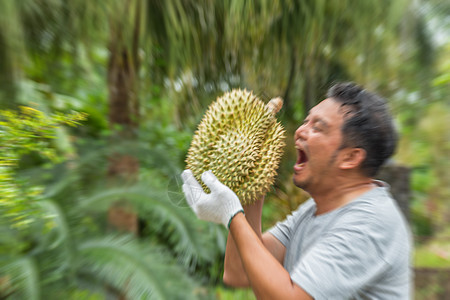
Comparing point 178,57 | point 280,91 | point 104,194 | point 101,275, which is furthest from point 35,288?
point 280,91

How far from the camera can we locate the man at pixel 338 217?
649 millimetres

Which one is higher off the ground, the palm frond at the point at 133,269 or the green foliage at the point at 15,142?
the green foliage at the point at 15,142

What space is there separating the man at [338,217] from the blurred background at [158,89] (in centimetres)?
65

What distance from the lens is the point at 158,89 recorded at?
2428 millimetres

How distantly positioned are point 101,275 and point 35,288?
1.02ft

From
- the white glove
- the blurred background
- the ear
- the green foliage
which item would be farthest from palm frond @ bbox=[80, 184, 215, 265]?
the ear

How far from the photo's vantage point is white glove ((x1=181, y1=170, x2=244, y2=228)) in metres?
0.79

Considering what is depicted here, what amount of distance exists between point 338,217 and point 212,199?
294 mm

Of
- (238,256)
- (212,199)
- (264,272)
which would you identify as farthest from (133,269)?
(264,272)

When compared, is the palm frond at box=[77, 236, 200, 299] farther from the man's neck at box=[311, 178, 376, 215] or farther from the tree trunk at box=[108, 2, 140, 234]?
the man's neck at box=[311, 178, 376, 215]

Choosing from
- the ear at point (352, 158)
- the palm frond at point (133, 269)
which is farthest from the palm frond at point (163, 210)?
the ear at point (352, 158)

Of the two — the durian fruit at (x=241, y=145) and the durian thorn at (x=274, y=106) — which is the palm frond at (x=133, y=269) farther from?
the durian thorn at (x=274, y=106)

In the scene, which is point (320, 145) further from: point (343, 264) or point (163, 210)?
point (163, 210)

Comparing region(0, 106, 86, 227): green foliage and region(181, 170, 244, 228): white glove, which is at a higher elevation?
region(0, 106, 86, 227): green foliage
